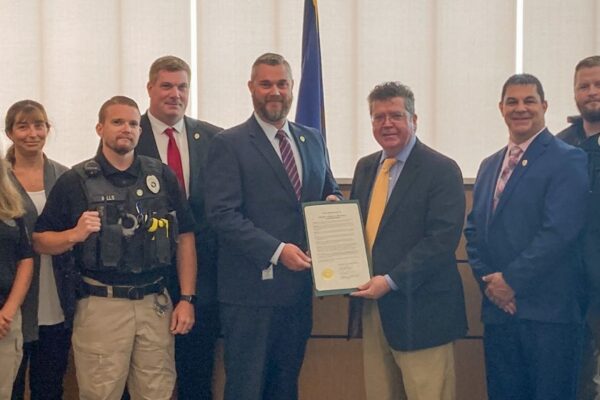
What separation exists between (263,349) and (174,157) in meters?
1.03

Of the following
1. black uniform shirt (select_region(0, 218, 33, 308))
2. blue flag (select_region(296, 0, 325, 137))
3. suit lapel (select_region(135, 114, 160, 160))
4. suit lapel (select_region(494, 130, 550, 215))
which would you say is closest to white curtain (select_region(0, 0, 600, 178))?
blue flag (select_region(296, 0, 325, 137))

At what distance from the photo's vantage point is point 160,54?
14.4ft

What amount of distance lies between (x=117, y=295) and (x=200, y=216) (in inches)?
24.3

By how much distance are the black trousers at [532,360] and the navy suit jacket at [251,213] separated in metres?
0.85

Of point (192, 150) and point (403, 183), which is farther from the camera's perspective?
point (192, 150)

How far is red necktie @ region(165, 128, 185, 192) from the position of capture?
3.37m

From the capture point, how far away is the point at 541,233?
286cm

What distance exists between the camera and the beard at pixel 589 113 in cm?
308

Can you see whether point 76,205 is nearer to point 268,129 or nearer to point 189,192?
point 189,192

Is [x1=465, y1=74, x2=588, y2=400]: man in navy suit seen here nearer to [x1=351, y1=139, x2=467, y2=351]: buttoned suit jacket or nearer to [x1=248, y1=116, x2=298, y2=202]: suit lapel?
[x1=351, y1=139, x2=467, y2=351]: buttoned suit jacket

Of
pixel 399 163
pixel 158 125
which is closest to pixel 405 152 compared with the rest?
pixel 399 163

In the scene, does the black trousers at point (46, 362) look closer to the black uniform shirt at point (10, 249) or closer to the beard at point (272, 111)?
the black uniform shirt at point (10, 249)

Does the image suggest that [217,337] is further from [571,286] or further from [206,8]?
[206,8]

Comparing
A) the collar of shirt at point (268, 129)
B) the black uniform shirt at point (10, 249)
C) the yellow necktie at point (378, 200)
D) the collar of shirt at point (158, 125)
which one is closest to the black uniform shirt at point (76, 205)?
the black uniform shirt at point (10, 249)
